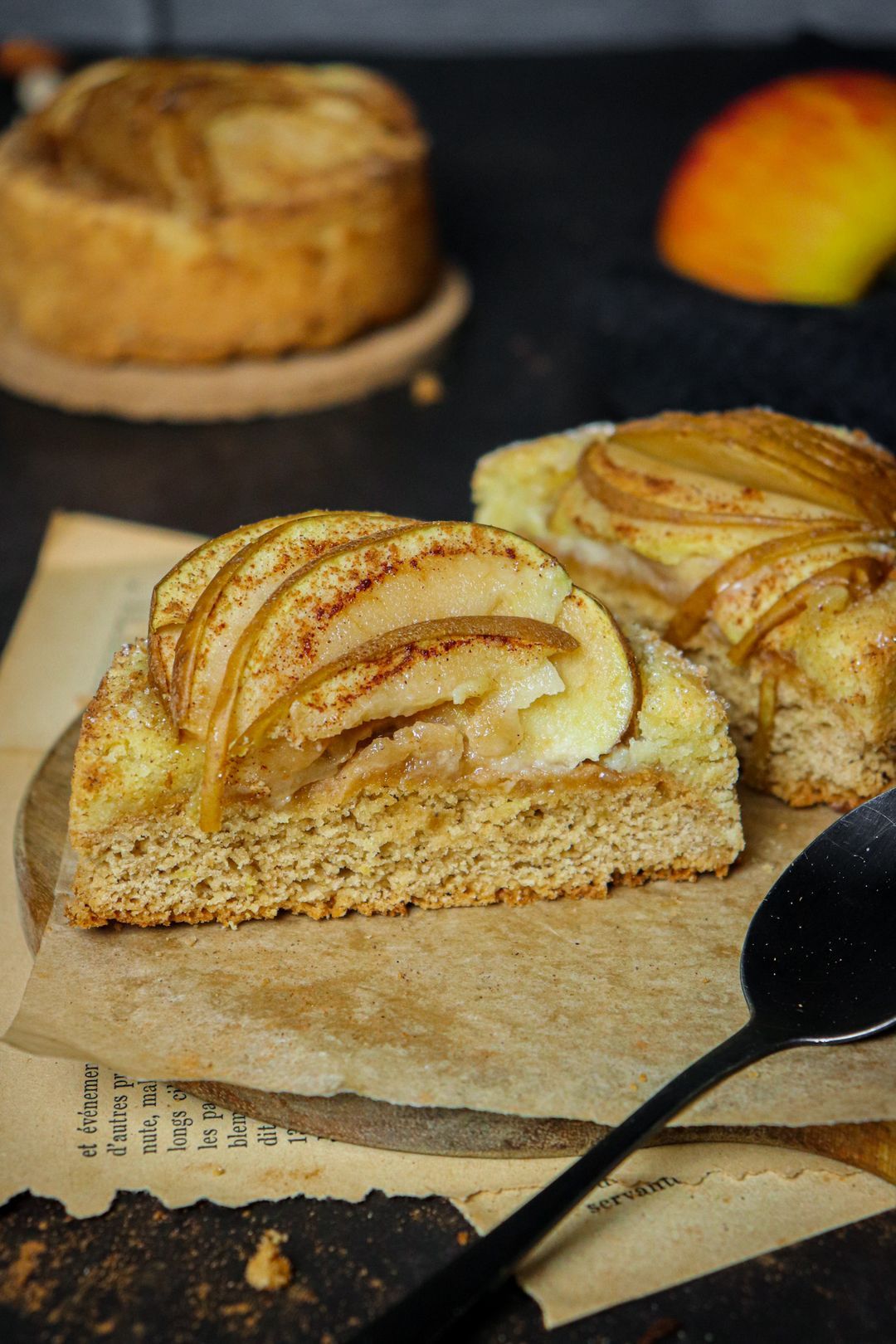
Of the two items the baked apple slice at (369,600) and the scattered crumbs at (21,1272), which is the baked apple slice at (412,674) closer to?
the baked apple slice at (369,600)

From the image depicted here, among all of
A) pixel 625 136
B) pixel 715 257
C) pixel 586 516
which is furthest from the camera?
pixel 625 136

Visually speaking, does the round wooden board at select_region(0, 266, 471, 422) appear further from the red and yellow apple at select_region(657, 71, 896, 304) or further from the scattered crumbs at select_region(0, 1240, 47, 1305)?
the scattered crumbs at select_region(0, 1240, 47, 1305)

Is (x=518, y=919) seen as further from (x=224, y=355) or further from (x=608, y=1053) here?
(x=224, y=355)

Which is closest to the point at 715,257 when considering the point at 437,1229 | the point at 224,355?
the point at 224,355

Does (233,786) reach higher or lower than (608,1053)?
higher

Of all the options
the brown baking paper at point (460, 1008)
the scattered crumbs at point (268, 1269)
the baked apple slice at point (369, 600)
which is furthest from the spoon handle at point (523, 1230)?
the baked apple slice at point (369, 600)
